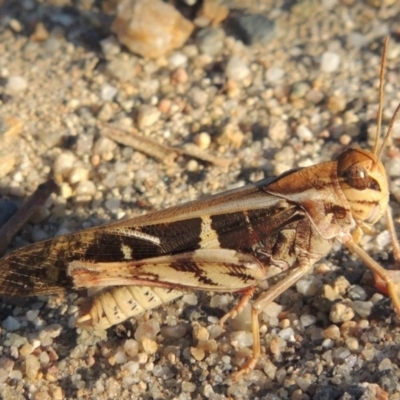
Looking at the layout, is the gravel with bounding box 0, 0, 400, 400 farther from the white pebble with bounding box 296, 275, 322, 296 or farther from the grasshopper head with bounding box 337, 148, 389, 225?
the grasshopper head with bounding box 337, 148, 389, 225

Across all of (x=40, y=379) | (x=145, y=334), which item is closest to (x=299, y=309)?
(x=145, y=334)

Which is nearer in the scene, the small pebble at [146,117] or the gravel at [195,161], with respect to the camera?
the gravel at [195,161]

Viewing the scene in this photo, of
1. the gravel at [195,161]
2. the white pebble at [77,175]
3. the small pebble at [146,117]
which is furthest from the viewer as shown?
the small pebble at [146,117]

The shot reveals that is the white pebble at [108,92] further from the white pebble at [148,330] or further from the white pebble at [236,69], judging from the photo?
the white pebble at [148,330]

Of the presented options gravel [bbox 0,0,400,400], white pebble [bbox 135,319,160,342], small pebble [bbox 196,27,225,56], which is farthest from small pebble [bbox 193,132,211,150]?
white pebble [bbox 135,319,160,342]

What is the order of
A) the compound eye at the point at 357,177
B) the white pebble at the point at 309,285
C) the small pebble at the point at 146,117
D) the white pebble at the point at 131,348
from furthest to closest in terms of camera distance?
the small pebble at the point at 146,117 → the white pebble at the point at 309,285 → the white pebble at the point at 131,348 → the compound eye at the point at 357,177

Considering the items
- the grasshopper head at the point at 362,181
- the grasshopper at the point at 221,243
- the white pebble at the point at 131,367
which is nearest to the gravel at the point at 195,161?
the white pebble at the point at 131,367

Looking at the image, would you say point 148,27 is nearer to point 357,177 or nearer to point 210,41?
point 210,41

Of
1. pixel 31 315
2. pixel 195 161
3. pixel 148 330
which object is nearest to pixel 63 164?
pixel 195 161
